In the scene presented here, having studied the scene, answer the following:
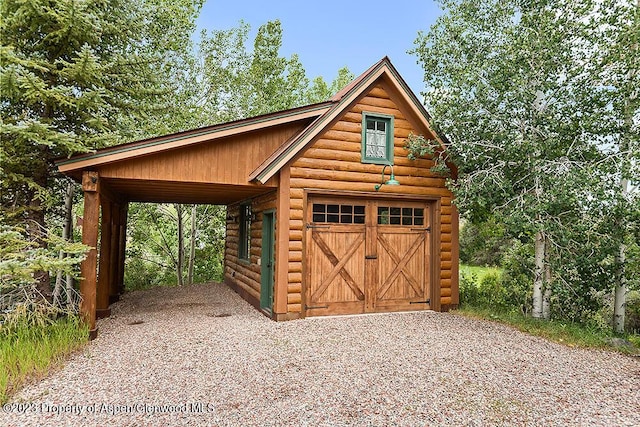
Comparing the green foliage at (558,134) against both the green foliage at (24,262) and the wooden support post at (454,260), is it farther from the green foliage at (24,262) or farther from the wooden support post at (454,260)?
the green foliage at (24,262)

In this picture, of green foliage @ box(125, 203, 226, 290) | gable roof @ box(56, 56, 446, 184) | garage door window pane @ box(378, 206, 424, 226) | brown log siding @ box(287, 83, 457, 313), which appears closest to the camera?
gable roof @ box(56, 56, 446, 184)

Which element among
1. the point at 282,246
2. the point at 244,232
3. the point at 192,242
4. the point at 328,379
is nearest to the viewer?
the point at 328,379

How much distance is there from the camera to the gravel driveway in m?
3.65

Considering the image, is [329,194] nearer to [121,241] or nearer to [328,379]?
[328,379]

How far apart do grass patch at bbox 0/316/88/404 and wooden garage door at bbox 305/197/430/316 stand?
3.75 m

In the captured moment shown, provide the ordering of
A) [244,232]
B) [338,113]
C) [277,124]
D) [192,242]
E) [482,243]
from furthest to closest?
[482,243] → [192,242] → [244,232] → [338,113] → [277,124]

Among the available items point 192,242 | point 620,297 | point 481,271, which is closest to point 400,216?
point 620,297

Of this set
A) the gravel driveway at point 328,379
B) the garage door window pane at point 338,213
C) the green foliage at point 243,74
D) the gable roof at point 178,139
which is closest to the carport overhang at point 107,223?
the gable roof at point 178,139

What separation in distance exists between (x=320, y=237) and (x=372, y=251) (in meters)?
1.15

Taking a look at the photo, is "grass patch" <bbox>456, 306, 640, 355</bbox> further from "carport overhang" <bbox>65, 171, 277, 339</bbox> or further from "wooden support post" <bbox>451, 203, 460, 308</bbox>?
"carport overhang" <bbox>65, 171, 277, 339</bbox>

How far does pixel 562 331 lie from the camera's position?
6637 mm

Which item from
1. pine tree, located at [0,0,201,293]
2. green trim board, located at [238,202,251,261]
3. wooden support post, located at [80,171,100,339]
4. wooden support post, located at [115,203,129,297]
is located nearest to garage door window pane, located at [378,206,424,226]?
green trim board, located at [238,202,251,261]

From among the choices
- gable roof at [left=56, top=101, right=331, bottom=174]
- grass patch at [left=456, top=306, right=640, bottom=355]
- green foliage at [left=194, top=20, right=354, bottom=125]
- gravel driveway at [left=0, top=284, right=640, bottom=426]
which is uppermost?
green foliage at [left=194, top=20, right=354, bottom=125]

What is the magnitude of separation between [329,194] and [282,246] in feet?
4.45
